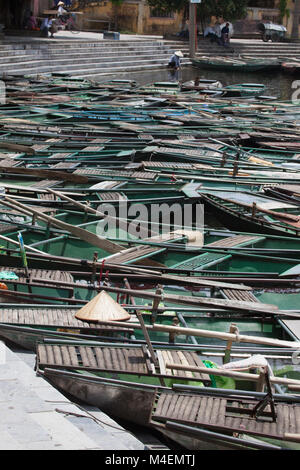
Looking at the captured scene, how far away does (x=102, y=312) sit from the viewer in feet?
23.5

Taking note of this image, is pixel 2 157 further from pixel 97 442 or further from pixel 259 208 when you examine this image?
pixel 97 442

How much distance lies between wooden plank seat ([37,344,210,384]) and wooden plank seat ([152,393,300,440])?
1.22 feet

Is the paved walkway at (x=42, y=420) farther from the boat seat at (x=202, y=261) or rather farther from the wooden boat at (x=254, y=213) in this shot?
the wooden boat at (x=254, y=213)

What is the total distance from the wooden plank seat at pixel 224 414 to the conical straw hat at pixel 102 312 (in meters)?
0.93

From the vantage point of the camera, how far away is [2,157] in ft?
50.9

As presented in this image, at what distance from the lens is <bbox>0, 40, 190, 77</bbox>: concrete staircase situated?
30.2 meters

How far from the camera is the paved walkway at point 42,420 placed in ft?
18.7

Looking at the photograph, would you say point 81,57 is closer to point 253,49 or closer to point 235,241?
point 253,49

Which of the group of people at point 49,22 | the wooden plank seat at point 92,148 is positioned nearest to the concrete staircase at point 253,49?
the group of people at point 49,22

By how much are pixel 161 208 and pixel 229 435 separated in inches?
267

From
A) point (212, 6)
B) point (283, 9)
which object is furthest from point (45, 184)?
point (283, 9)

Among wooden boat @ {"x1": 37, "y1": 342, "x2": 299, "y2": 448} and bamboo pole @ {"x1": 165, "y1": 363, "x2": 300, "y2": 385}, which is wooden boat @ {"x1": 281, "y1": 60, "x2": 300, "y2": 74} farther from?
bamboo pole @ {"x1": 165, "y1": 363, "x2": 300, "y2": 385}

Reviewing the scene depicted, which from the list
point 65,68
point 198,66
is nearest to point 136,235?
point 65,68

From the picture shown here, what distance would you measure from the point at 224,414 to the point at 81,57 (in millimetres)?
29142
